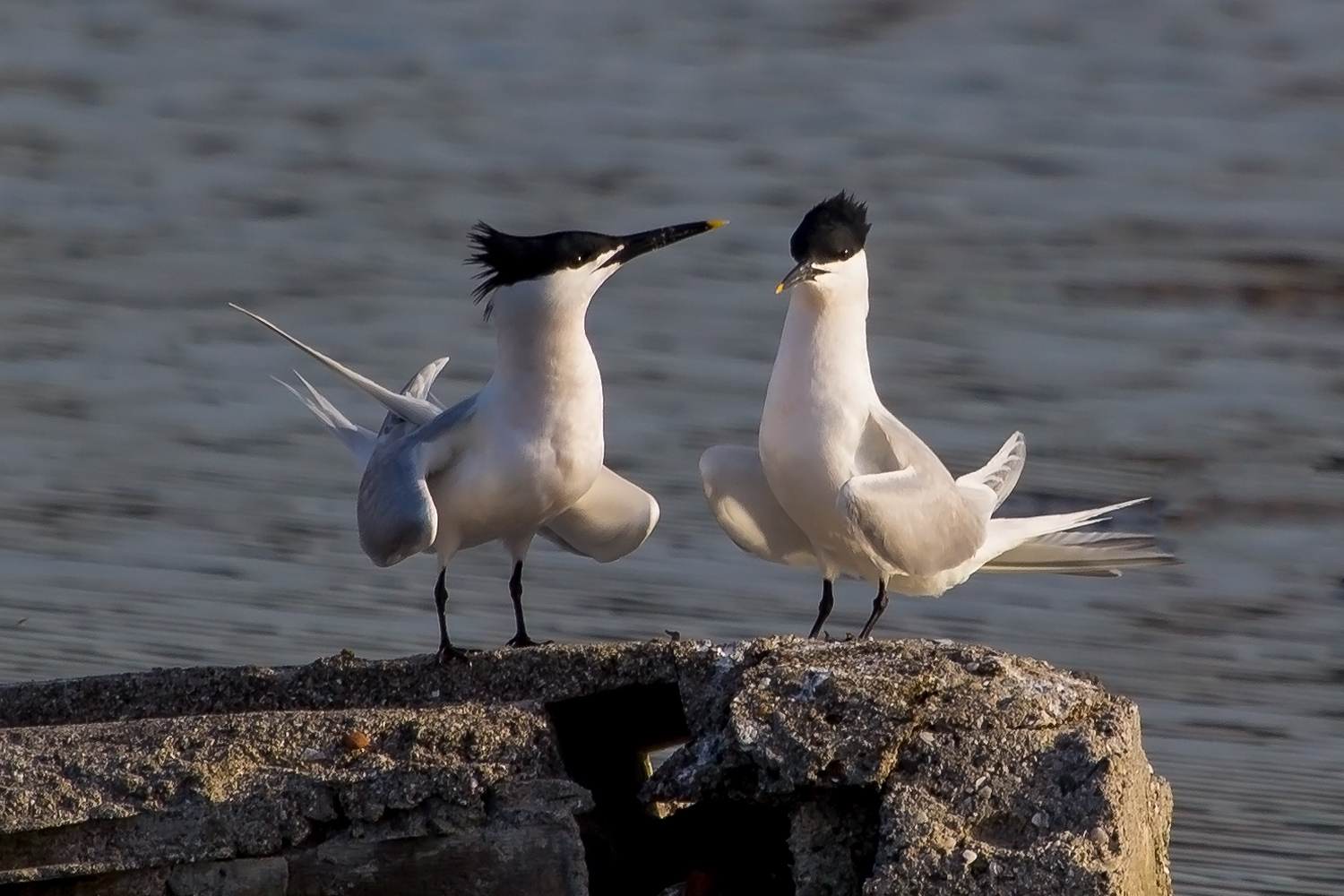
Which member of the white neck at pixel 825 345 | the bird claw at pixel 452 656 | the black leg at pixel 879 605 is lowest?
the bird claw at pixel 452 656

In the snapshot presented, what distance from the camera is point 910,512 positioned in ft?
19.1

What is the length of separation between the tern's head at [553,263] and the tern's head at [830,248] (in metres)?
0.22

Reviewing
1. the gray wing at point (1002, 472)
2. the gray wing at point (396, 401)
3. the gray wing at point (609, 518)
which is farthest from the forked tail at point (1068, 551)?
the gray wing at point (396, 401)

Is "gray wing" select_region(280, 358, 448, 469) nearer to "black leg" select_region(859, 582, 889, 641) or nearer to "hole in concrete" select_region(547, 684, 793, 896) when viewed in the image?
"black leg" select_region(859, 582, 889, 641)

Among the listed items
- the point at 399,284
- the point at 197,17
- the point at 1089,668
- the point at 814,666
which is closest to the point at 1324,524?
the point at 1089,668

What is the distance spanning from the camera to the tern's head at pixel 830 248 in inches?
233

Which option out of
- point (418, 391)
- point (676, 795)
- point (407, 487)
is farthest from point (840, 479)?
point (676, 795)

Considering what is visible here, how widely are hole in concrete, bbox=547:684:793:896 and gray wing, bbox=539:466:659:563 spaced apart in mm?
1034

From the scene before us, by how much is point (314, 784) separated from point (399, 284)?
19.5ft

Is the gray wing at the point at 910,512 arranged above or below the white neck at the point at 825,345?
below

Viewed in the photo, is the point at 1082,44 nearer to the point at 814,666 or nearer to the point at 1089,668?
the point at 1089,668

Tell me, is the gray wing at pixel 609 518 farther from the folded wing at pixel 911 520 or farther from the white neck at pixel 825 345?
the folded wing at pixel 911 520

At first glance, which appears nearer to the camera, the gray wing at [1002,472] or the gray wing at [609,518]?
the gray wing at [609,518]

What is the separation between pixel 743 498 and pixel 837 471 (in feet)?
1.13
